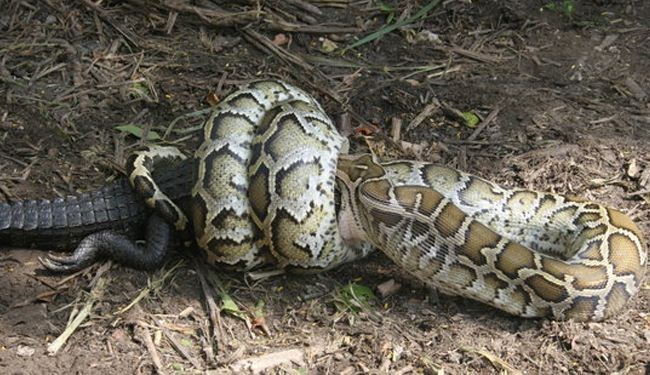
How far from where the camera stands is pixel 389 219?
6.10 meters

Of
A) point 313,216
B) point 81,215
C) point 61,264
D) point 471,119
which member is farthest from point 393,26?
point 61,264

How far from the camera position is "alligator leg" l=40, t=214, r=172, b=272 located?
20.7 feet

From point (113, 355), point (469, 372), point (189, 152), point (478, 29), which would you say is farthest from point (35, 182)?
point (478, 29)

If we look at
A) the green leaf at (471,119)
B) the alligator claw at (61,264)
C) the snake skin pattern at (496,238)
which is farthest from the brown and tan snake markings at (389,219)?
the green leaf at (471,119)

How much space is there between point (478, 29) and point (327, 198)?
284cm

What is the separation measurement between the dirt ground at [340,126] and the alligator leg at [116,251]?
88 mm

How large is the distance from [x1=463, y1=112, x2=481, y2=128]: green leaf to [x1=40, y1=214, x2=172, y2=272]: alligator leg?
8.48 ft

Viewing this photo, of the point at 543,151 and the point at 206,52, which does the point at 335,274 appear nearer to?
the point at 543,151

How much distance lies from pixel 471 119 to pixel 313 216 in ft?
6.15

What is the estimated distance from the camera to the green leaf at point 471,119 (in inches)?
291

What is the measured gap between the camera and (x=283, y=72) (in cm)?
788

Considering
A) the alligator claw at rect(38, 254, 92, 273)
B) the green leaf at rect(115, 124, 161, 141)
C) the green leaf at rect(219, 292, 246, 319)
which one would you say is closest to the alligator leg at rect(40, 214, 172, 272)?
the alligator claw at rect(38, 254, 92, 273)

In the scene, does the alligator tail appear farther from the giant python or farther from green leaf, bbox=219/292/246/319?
green leaf, bbox=219/292/246/319

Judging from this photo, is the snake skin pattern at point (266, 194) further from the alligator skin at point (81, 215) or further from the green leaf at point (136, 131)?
the green leaf at point (136, 131)
